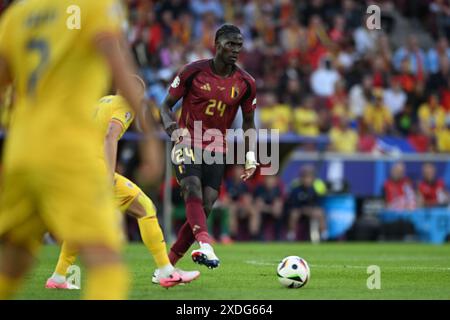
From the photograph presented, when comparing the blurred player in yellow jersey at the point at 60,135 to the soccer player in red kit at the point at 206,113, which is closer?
the blurred player in yellow jersey at the point at 60,135

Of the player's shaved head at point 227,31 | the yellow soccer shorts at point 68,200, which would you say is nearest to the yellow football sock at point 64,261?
the player's shaved head at point 227,31

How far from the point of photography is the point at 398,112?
24594 millimetres

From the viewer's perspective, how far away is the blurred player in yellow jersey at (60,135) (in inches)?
198

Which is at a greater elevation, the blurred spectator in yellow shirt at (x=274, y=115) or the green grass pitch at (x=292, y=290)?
the blurred spectator in yellow shirt at (x=274, y=115)

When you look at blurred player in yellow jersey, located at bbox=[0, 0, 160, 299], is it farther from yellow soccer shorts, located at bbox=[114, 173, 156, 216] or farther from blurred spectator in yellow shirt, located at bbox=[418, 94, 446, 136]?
blurred spectator in yellow shirt, located at bbox=[418, 94, 446, 136]

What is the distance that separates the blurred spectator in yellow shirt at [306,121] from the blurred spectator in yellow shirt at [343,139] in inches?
17.3

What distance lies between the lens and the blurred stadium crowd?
21062mm

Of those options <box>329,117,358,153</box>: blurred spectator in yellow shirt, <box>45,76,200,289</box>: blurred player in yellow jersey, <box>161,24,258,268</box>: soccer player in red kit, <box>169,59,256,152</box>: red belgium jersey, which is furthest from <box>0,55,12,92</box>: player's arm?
<box>329,117,358,153</box>: blurred spectator in yellow shirt

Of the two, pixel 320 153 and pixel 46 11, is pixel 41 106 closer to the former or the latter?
pixel 46 11

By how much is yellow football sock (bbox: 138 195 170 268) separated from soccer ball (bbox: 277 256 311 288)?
1.10 m

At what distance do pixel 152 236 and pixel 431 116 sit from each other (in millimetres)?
16450

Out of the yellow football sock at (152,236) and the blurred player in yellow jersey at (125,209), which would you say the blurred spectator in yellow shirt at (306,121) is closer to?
the blurred player in yellow jersey at (125,209)
